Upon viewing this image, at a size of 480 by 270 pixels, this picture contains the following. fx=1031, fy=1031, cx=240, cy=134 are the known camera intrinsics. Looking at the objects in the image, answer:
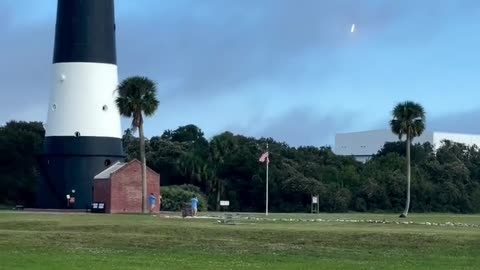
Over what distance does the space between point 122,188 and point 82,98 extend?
756 cm

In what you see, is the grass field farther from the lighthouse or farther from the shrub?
the shrub

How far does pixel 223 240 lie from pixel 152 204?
30.5m

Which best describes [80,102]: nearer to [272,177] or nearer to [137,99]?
[137,99]

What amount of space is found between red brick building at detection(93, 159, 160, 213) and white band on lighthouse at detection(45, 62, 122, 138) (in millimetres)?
3799

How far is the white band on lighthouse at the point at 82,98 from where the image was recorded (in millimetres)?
69250

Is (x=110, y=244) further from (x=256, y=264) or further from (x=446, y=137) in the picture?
(x=446, y=137)

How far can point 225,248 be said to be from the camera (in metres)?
32.3

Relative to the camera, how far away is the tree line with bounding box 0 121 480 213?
8675 cm

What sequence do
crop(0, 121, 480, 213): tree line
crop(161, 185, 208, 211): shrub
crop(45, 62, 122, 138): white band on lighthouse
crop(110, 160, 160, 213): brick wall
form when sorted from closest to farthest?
crop(110, 160, 160, 213): brick wall → crop(45, 62, 122, 138): white band on lighthouse → crop(161, 185, 208, 211): shrub → crop(0, 121, 480, 213): tree line

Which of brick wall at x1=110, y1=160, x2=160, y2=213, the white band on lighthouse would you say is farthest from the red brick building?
the white band on lighthouse

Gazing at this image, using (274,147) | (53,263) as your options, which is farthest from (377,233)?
(274,147)

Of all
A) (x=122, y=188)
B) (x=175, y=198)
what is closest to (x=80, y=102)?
(x=122, y=188)

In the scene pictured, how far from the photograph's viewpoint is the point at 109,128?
70562 millimetres

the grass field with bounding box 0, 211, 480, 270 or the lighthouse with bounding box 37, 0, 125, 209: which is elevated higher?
the lighthouse with bounding box 37, 0, 125, 209
